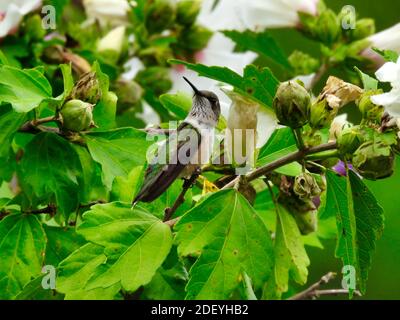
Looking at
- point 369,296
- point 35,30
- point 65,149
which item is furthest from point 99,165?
point 369,296

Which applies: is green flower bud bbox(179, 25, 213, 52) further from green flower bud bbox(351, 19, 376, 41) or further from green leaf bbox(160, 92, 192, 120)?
green leaf bbox(160, 92, 192, 120)

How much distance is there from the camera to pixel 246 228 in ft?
3.10

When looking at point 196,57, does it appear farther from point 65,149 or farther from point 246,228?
point 246,228

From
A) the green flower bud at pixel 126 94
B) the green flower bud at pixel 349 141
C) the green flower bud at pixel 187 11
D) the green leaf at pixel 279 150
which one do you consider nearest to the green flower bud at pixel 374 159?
the green flower bud at pixel 349 141

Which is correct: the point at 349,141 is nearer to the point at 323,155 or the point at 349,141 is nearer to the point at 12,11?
the point at 323,155

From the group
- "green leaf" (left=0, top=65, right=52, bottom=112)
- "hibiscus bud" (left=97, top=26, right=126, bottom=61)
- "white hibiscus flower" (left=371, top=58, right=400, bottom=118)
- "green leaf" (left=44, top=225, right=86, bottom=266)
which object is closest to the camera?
"white hibiscus flower" (left=371, top=58, right=400, bottom=118)

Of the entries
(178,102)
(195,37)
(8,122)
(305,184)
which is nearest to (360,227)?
(305,184)

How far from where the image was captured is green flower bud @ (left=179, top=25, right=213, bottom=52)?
5.22 feet

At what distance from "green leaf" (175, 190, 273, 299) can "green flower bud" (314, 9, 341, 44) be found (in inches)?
24.5

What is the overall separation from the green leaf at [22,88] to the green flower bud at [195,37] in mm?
593

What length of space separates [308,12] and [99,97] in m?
0.63

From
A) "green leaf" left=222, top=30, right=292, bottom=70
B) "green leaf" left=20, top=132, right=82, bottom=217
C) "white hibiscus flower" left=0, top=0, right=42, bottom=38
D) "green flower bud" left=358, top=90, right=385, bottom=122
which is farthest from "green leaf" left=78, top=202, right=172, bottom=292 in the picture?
"green leaf" left=222, top=30, right=292, bottom=70

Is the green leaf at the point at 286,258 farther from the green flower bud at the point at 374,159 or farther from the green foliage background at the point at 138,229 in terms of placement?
the green flower bud at the point at 374,159

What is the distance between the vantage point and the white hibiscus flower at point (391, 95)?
2.89ft
